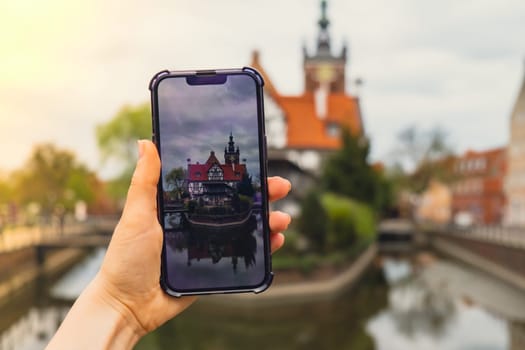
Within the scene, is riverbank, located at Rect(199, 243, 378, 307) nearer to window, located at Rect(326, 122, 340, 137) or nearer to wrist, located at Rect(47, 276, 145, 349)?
window, located at Rect(326, 122, 340, 137)

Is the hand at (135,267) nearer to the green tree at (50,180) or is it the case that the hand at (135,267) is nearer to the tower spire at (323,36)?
the green tree at (50,180)

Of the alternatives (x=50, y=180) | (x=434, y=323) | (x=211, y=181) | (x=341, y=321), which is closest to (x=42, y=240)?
(x=50, y=180)

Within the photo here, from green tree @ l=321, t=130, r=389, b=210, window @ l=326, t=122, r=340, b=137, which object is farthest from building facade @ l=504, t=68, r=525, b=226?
window @ l=326, t=122, r=340, b=137

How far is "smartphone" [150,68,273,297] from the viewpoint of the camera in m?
2.08

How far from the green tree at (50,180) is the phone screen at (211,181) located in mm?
36498

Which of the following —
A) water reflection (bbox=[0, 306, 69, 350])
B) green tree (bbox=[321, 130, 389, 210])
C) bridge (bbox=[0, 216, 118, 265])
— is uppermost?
green tree (bbox=[321, 130, 389, 210])

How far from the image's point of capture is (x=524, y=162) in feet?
114

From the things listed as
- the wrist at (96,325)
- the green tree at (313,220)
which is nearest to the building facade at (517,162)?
the green tree at (313,220)

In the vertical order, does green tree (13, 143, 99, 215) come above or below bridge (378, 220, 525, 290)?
above

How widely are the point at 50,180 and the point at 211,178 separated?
37.0m

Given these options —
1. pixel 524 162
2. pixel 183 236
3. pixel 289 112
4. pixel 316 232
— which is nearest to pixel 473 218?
pixel 524 162

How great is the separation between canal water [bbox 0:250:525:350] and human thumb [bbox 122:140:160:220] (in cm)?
1535

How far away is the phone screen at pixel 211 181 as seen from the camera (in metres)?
2.08

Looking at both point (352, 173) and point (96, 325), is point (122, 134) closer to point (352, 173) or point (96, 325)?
point (352, 173)
